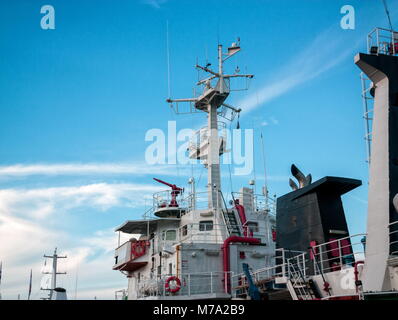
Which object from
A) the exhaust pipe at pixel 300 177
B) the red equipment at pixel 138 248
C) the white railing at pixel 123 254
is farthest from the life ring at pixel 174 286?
the exhaust pipe at pixel 300 177

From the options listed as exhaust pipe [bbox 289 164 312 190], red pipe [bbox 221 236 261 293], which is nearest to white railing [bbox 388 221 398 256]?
exhaust pipe [bbox 289 164 312 190]

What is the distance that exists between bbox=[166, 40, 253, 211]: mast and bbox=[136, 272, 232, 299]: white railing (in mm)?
6307

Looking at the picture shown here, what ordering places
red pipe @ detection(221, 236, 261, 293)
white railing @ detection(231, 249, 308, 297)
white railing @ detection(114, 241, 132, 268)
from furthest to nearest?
white railing @ detection(114, 241, 132, 268) → red pipe @ detection(221, 236, 261, 293) → white railing @ detection(231, 249, 308, 297)

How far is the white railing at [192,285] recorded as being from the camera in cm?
2216

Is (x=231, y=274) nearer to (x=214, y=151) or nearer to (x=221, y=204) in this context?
(x=221, y=204)

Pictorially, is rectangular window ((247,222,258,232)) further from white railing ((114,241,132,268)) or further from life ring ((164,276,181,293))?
white railing ((114,241,132,268))

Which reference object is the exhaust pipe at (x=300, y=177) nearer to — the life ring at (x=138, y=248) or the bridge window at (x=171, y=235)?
the bridge window at (x=171, y=235)

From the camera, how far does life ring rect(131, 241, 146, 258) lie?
2875cm

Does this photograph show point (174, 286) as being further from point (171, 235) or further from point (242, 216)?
point (171, 235)

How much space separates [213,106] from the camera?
30.7m

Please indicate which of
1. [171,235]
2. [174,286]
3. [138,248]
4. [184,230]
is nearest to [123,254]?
[138,248]

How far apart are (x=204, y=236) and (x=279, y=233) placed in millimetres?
8041

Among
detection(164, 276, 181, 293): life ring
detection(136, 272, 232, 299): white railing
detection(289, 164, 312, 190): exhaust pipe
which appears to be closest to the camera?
detection(289, 164, 312, 190): exhaust pipe
